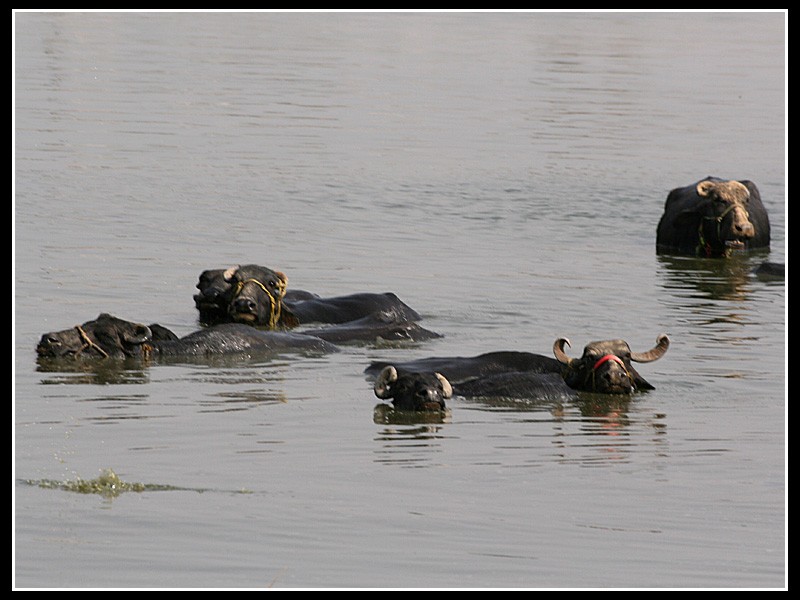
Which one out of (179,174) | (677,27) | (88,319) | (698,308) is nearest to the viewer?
(88,319)

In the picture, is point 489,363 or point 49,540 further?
point 489,363

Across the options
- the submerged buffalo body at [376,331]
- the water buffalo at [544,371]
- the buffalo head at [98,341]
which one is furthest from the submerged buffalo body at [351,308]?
the buffalo head at [98,341]

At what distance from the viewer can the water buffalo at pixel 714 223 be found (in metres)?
21.1

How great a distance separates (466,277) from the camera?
1867 cm

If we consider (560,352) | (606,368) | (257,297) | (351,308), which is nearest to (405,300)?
(351,308)

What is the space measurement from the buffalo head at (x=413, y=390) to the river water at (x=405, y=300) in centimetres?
21

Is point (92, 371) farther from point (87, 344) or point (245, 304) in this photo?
point (245, 304)

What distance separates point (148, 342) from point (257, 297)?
181 cm

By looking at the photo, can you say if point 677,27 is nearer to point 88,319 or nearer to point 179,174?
point 179,174

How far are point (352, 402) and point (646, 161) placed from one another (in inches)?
627

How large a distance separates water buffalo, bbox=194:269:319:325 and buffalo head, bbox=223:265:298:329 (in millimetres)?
45

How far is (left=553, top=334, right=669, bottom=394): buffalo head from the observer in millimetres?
13164

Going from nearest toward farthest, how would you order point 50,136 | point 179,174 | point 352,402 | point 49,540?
point 49,540, point 352,402, point 179,174, point 50,136

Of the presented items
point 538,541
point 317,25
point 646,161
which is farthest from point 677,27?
point 538,541
